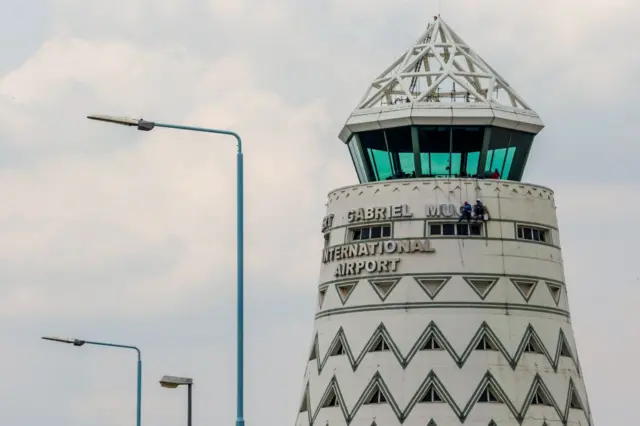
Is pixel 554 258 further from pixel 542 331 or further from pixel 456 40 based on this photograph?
pixel 456 40

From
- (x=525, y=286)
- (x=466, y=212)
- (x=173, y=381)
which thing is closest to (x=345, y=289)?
(x=466, y=212)

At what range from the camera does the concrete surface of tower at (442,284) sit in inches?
3157

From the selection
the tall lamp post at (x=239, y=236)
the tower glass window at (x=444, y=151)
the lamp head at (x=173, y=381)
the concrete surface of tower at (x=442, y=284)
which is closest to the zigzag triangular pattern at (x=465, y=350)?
the concrete surface of tower at (x=442, y=284)

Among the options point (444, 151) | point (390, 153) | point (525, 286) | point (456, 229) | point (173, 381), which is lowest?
point (173, 381)

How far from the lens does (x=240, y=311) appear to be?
52.6 metres

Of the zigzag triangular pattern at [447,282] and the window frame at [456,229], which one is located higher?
the window frame at [456,229]

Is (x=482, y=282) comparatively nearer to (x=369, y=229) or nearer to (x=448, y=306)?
(x=448, y=306)

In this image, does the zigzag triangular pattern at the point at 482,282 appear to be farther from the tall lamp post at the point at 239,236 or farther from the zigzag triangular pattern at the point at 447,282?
the tall lamp post at the point at 239,236

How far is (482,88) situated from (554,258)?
376 inches

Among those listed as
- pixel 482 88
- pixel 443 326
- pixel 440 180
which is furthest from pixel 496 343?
pixel 482 88

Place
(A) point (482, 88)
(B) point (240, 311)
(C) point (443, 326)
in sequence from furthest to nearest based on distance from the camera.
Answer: (A) point (482, 88), (C) point (443, 326), (B) point (240, 311)

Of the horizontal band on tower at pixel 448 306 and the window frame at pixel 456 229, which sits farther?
the window frame at pixel 456 229

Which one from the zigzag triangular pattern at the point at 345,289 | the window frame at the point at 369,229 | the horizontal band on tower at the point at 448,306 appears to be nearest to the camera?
the horizontal band on tower at the point at 448,306

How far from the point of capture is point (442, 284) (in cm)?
8094
